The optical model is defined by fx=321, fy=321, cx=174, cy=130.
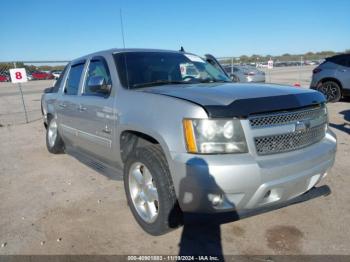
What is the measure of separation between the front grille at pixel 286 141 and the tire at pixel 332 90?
8.77 meters

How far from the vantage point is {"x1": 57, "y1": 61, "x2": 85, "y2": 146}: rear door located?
14.8ft

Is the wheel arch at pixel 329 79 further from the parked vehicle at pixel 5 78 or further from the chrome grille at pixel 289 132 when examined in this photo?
the parked vehicle at pixel 5 78

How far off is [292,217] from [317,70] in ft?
29.2

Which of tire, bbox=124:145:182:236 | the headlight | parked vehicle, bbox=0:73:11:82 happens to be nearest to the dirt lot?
tire, bbox=124:145:182:236

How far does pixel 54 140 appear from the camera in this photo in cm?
582

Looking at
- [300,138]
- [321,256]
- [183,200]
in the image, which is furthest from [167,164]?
[321,256]

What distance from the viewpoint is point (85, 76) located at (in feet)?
14.2

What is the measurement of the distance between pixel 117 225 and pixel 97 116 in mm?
1290

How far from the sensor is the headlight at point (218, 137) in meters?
2.46

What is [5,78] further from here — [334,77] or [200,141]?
[200,141]

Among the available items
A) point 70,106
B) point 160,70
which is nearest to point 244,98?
point 160,70

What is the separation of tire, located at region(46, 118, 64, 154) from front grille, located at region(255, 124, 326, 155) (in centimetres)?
402

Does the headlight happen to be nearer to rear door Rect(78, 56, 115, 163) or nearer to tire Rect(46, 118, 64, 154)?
rear door Rect(78, 56, 115, 163)

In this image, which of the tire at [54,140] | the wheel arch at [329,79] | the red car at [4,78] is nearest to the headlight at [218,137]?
the tire at [54,140]
